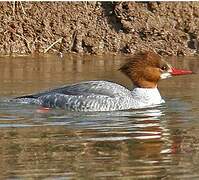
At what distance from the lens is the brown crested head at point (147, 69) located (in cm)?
1430

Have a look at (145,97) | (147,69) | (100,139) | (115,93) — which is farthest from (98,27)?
(100,139)

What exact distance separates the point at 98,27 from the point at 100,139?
10913 millimetres

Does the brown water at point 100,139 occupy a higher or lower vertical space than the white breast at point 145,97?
lower

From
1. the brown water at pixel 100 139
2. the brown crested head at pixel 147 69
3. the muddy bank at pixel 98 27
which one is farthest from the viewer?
the muddy bank at pixel 98 27

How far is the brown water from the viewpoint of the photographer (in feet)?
29.3

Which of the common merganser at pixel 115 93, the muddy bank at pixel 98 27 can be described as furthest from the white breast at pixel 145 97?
the muddy bank at pixel 98 27

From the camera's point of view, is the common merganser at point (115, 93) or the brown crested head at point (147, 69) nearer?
the common merganser at point (115, 93)

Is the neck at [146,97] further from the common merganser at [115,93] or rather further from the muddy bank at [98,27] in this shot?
the muddy bank at [98,27]

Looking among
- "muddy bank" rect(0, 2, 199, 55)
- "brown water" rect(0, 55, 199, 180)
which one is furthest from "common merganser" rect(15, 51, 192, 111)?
"muddy bank" rect(0, 2, 199, 55)

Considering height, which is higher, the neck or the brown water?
the neck

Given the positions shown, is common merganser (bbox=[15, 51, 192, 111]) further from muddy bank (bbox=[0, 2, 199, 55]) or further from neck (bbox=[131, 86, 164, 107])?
muddy bank (bbox=[0, 2, 199, 55])

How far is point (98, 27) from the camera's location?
70.4 feet

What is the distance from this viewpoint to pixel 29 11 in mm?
21469

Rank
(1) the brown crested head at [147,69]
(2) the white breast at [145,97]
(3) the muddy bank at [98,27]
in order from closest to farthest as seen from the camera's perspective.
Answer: (2) the white breast at [145,97]
(1) the brown crested head at [147,69]
(3) the muddy bank at [98,27]
